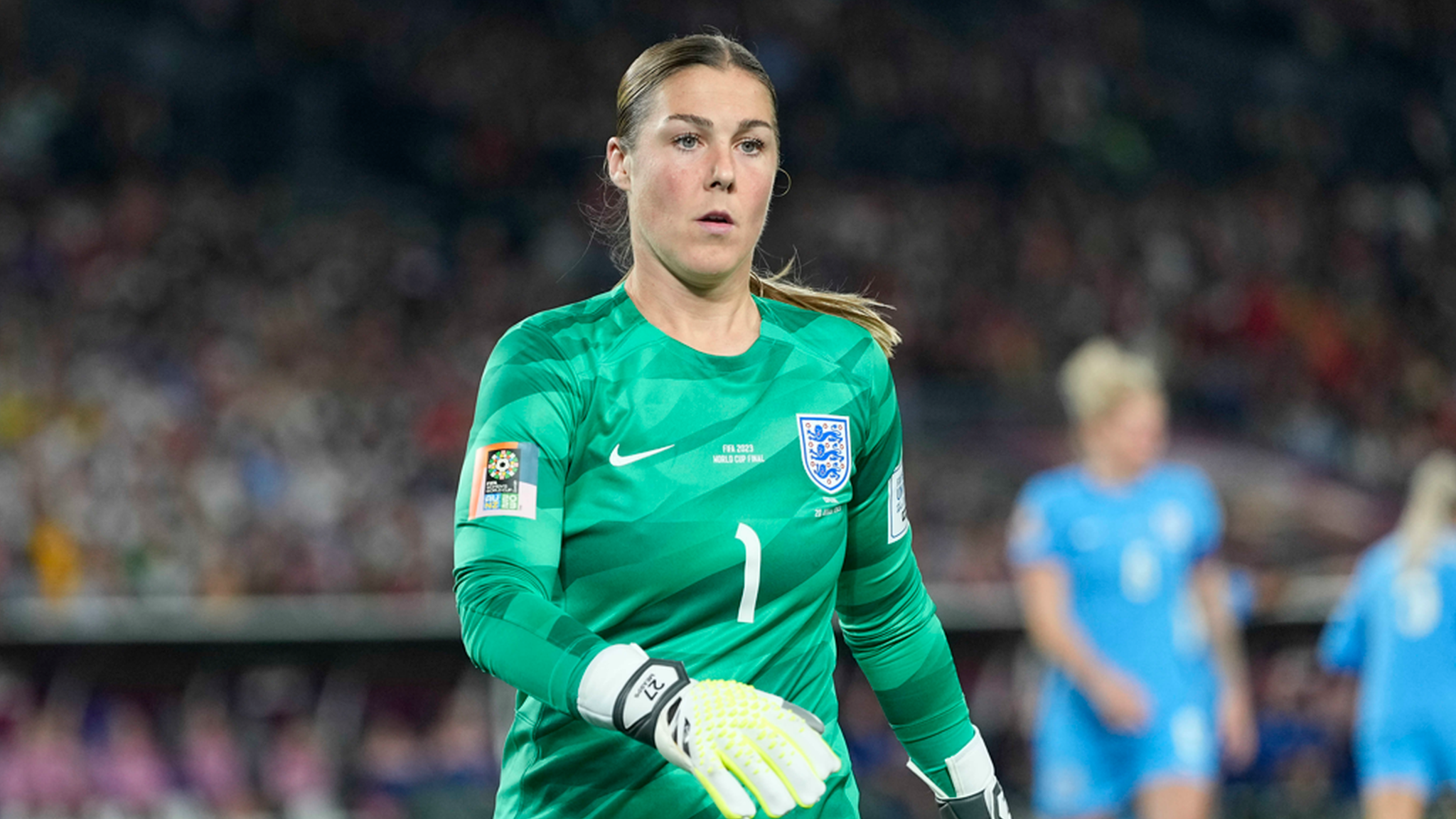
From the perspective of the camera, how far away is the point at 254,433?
12.7 m

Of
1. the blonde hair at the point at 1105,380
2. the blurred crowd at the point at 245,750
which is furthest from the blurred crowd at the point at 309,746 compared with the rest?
the blonde hair at the point at 1105,380

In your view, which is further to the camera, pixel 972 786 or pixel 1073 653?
pixel 1073 653

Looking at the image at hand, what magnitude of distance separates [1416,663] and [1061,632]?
55.3 inches

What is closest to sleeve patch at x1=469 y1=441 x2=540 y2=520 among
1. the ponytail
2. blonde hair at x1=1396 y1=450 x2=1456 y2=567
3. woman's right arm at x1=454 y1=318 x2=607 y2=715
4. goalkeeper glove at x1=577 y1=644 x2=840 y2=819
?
woman's right arm at x1=454 y1=318 x2=607 y2=715

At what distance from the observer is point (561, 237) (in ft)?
54.5

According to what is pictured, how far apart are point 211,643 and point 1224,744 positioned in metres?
5.71

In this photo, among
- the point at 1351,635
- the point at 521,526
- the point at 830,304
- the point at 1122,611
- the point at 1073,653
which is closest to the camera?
the point at 521,526

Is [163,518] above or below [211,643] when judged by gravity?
above

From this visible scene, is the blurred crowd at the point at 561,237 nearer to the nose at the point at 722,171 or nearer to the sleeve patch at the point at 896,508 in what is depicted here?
the sleeve patch at the point at 896,508

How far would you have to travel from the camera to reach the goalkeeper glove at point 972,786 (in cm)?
288

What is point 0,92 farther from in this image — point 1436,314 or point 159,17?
point 1436,314

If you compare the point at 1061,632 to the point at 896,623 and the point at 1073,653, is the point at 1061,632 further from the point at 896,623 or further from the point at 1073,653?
the point at 896,623

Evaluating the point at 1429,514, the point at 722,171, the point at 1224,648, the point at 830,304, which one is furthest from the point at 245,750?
the point at 722,171

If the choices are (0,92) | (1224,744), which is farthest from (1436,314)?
(0,92)
